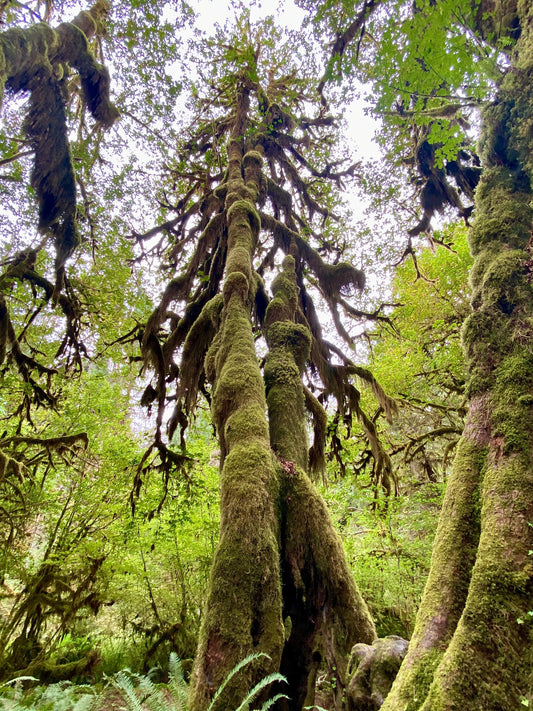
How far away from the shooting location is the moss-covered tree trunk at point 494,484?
1.56 metres

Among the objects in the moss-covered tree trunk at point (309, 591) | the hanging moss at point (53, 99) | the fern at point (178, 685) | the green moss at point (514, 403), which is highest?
the hanging moss at point (53, 99)

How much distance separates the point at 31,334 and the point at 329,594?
739cm

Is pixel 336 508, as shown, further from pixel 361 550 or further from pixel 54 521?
pixel 54 521

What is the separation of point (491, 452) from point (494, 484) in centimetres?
24

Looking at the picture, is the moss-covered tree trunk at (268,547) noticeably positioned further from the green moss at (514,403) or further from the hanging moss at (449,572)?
the green moss at (514,403)

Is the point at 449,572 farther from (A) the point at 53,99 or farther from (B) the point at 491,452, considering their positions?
(A) the point at 53,99

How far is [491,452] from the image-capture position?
7.29 feet

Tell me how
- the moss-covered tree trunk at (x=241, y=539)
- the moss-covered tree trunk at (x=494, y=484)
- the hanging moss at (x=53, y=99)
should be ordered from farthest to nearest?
the hanging moss at (x=53, y=99) → the moss-covered tree trunk at (x=241, y=539) → the moss-covered tree trunk at (x=494, y=484)

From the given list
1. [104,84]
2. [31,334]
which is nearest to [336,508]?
[31,334]

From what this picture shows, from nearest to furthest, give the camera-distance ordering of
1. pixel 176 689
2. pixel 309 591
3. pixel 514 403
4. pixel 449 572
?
1. pixel 449 572
2. pixel 176 689
3. pixel 514 403
4. pixel 309 591

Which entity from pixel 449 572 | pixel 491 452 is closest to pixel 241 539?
pixel 449 572

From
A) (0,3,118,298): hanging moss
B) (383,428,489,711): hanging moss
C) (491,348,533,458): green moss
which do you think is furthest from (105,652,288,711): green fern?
(0,3,118,298): hanging moss

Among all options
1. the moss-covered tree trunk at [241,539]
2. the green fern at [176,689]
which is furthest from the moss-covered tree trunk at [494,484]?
the moss-covered tree trunk at [241,539]

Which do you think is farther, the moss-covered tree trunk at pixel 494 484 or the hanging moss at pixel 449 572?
the hanging moss at pixel 449 572
